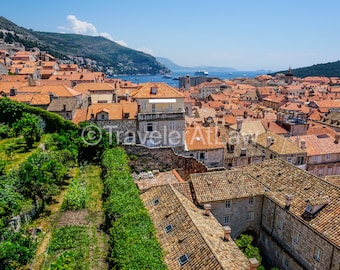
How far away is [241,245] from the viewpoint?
2780 cm

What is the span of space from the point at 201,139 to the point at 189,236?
24546 millimetres

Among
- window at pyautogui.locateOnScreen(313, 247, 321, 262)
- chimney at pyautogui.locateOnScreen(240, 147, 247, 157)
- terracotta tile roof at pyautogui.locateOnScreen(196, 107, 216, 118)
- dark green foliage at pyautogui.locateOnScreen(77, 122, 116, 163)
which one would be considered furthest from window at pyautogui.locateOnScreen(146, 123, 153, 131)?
terracotta tile roof at pyautogui.locateOnScreen(196, 107, 216, 118)

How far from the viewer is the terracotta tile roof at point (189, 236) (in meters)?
19.5

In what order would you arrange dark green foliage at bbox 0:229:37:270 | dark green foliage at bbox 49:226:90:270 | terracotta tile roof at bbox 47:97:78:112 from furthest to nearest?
1. terracotta tile roof at bbox 47:97:78:112
2. dark green foliage at bbox 49:226:90:270
3. dark green foliage at bbox 0:229:37:270

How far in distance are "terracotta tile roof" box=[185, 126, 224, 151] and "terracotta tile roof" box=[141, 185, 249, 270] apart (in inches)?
640

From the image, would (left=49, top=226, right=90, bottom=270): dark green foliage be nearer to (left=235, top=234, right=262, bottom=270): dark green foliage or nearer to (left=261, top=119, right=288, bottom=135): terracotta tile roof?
(left=235, top=234, right=262, bottom=270): dark green foliage

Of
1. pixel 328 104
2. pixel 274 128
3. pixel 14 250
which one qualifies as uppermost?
pixel 328 104

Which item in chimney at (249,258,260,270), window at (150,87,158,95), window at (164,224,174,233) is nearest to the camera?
chimney at (249,258,260,270)

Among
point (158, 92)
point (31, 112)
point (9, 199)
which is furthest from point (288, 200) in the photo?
point (31, 112)

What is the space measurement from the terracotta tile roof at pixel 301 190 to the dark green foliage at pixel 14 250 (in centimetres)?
2105

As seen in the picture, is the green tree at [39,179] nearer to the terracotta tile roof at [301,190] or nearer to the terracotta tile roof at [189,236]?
the terracotta tile roof at [189,236]

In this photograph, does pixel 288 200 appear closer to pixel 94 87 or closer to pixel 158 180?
pixel 158 180

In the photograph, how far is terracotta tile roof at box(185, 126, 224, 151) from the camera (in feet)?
145

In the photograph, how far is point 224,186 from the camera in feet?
100.0
